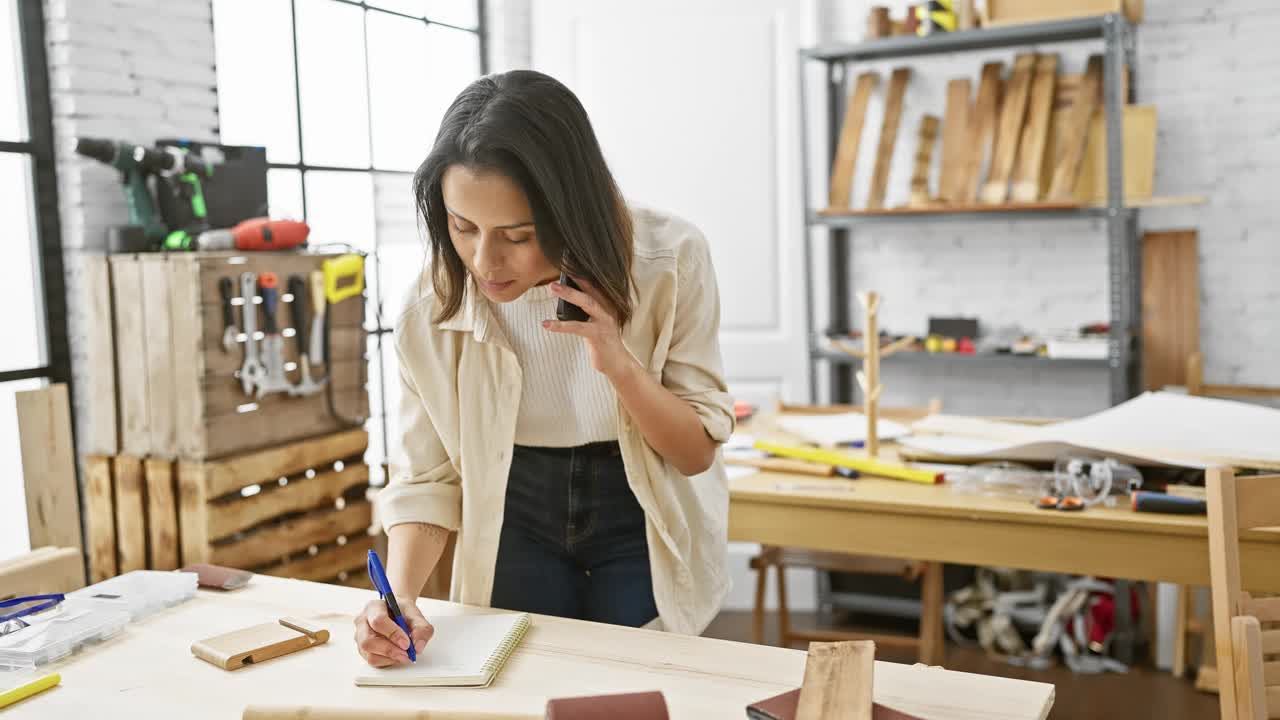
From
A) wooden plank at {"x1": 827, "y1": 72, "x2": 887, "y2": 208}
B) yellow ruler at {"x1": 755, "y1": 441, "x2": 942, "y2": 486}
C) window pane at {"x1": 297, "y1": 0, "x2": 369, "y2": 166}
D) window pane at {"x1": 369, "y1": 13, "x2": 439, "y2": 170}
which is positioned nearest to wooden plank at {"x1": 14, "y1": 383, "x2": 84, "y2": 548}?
yellow ruler at {"x1": 755, "y1": 441, "x2": 942, "y2": 486}

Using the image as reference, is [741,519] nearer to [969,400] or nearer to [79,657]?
[79,657]

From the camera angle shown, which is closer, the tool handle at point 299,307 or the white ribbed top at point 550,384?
the white ribbed top at point 550,384

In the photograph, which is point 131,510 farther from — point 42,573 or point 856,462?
point 856,462

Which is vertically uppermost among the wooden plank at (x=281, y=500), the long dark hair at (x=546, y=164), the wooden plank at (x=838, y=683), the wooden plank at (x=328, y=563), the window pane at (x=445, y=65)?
the window pane at (x=445, y=65)

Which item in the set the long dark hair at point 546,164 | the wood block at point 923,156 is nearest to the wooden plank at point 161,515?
the long dark hair at point 546,164

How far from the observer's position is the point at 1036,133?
416 cm

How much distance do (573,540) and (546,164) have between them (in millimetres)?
586

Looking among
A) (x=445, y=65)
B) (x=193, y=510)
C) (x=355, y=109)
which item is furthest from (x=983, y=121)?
(x=193, y=510)

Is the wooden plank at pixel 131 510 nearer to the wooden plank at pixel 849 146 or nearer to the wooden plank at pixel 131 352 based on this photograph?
the wooden plank at pixel 131 352

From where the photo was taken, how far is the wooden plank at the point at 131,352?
9.07ft

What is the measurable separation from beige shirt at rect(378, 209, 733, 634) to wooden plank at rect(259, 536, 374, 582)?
1506 mm

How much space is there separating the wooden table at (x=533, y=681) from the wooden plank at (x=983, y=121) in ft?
10.6

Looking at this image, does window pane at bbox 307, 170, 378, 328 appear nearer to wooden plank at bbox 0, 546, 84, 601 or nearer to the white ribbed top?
wooden plank at bbox 0, 546, 84, 601

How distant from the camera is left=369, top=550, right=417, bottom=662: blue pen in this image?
4.30 ft
